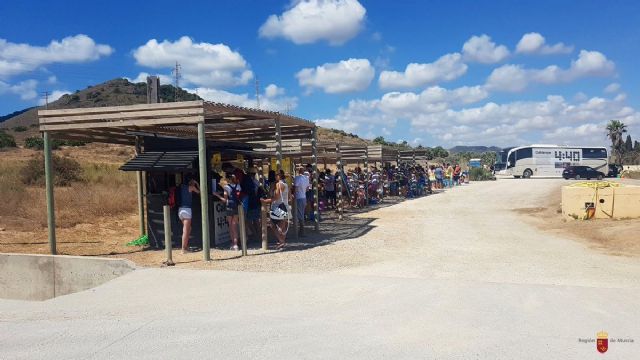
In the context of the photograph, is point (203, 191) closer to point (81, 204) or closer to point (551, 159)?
point (81, 204)

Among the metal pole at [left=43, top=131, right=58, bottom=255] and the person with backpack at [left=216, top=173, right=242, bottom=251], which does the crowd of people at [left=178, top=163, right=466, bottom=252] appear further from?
the metal pole at [left=43, top=131, right=58, bottom=255]

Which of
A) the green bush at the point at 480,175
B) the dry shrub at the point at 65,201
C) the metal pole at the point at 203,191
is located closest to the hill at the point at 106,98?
the green bush at the point at 480,175

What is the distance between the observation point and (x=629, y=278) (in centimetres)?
750

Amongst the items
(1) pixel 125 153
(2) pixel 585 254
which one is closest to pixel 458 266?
(2) pixel 585 254

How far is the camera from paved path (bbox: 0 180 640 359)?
4730 millimetres

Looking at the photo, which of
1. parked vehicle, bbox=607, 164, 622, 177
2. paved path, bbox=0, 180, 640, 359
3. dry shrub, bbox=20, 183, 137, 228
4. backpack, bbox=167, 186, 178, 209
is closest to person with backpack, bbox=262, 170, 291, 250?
backpack, bbox=167, 186, 178, 209

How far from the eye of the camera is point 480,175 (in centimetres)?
4244

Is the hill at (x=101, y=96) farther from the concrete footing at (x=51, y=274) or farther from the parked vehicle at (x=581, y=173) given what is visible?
the concrete footing at (x=51, y=274)

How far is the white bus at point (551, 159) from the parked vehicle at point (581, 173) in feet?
4.46

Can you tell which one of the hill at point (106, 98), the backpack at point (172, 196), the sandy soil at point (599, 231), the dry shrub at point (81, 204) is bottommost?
the sandy soil at point (599, 231)

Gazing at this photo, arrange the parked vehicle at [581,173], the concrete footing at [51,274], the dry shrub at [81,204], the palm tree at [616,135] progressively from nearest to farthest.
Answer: the concrete footing at [51,274] < the dry shrub at [81,204] < the parked vehicle at [581,173] < the palm tree at [616,135]

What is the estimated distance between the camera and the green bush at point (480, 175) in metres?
42.1

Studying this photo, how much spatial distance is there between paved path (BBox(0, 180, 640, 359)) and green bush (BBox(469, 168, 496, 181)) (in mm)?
34032

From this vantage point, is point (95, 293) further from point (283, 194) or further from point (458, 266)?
point (458, 266)
